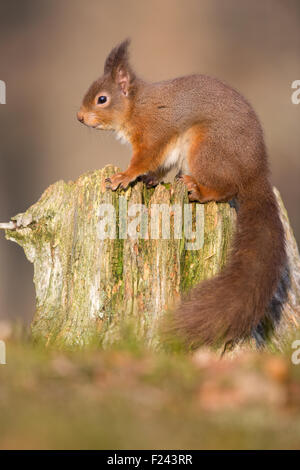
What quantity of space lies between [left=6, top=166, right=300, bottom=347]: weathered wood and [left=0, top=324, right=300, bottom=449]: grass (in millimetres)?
689

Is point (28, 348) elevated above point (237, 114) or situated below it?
below

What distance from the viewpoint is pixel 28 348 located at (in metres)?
2.96

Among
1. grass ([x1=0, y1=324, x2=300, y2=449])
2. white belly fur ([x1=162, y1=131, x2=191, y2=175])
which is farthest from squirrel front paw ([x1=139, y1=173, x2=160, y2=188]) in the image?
grass ([x1=0, y1=324, x2=300, y2=449])

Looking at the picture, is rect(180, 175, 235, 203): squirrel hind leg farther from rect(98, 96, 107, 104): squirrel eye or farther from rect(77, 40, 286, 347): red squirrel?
rect(98, 96, 107, 104): squirrel eye

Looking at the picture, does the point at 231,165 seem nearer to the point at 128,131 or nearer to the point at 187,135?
the point at 187,135

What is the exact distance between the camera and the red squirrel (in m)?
3.05

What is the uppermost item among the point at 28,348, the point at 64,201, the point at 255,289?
the point at 64,201

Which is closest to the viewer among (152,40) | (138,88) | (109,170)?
(109,170)

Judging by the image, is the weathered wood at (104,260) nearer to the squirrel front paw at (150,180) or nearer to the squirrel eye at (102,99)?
the squirrel front paw at (150,180)

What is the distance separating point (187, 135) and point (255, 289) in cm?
108

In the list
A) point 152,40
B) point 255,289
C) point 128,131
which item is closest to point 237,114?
point 128,131

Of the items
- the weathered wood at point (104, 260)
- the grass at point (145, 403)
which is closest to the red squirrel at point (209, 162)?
the weathered wood at point (104, 260)

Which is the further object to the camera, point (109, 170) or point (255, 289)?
point (109, 170)

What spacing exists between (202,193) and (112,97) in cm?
89
